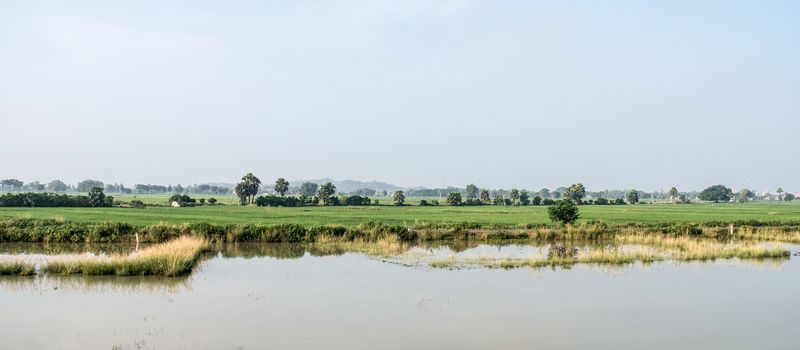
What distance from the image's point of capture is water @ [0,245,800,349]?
13.4 meters

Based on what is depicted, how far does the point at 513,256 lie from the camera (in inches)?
1091

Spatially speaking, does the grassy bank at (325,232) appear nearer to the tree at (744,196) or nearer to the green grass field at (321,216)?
the green grass field at (321,216)

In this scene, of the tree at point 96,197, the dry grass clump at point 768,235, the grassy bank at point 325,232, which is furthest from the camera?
the tree at point 96,197

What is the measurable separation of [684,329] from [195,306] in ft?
36.9

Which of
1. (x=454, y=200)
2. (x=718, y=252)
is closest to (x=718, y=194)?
(x=454, y=200)

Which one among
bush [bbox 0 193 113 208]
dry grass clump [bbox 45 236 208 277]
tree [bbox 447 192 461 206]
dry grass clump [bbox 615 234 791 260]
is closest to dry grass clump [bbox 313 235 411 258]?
dry grass clump [bbox 45 236 208 277]

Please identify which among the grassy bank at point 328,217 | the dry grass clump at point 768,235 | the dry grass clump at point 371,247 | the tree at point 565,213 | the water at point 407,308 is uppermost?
the tree at point 565,213

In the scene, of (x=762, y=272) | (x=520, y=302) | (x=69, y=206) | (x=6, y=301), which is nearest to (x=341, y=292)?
(x=520, y=302)

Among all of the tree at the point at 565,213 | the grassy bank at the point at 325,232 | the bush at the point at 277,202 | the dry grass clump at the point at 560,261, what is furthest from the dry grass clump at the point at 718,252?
the bush at the point at 277,202

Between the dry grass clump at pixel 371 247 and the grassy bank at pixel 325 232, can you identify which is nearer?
the dry grass clump at pixel 371 247

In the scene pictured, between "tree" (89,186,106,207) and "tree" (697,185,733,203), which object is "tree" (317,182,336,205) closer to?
"tree" (89,186,106,207)

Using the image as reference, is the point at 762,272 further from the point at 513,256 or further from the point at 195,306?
the point at 195,306

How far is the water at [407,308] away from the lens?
1344cm

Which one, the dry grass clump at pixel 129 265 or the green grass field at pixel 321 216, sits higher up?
the green grass field at pixel 321 216
